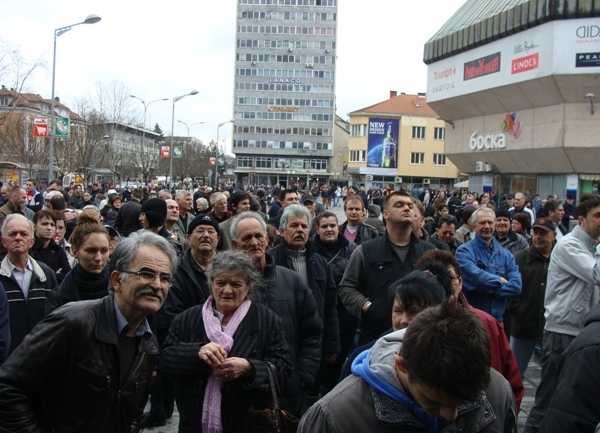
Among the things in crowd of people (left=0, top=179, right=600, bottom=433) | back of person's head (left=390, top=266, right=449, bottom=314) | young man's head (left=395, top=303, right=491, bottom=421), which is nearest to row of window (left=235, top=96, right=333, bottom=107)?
crowd of people (left=0, top=179, right=600, bottom=433)

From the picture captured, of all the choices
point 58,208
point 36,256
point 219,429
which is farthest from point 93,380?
point 58,208

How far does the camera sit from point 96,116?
143 feet

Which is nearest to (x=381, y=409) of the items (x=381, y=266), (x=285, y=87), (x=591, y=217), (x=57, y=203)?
(x=381, y=266)

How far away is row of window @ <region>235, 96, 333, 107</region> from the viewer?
110 meters

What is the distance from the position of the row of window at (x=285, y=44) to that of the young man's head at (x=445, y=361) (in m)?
109

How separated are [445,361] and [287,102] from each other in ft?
361

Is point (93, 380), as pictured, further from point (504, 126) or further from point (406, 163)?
point (406, 163)

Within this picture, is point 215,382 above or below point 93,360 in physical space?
below

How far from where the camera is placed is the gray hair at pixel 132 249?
3.22m

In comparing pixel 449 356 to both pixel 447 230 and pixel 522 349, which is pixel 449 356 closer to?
pixel 522 349

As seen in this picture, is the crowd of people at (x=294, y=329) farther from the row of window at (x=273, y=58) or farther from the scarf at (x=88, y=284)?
the row of window at (x=273, y=58)

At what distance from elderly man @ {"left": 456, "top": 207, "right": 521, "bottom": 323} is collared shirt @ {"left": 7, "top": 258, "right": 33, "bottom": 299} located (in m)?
3.92

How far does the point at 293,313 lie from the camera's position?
4.54m

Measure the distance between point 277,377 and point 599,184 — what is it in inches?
1608
